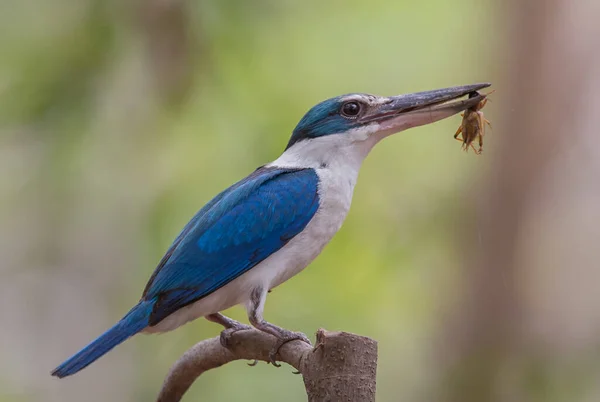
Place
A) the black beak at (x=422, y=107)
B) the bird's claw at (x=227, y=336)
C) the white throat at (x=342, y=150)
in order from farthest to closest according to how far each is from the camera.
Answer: the white throat at (x=342, y=150), the black beak at (x=422, y=107), the bird's claw at (x=227, y=336)

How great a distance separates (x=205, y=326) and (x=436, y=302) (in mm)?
1784

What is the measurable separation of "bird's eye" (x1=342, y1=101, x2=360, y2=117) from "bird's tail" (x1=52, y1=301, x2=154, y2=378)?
1.22 metres

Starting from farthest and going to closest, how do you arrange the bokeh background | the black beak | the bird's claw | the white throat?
the bokeh background, the white throat, the black beak, the bird's claw

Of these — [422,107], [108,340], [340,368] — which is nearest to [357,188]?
[422,107]

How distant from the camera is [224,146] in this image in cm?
632

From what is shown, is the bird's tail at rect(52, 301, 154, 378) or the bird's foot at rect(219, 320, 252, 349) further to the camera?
the bird's foot at rect(219, 320, 252, 349)

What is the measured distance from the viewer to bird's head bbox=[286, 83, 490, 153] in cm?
370

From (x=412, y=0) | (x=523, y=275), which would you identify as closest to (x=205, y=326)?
(x=523, y=275)

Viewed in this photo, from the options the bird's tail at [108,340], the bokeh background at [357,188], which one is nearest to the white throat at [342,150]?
the bird's tail at [108,340]

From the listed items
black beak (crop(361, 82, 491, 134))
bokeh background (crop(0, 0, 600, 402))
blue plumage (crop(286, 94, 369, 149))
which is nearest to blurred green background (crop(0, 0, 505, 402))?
bokeh background (crop(0, 0, 600, 402))

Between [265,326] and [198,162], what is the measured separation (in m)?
2.92

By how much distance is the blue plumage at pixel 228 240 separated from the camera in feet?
11.3

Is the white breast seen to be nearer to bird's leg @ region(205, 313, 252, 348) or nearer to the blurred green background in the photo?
bird's leg @ region(205, 313, 252, 348)

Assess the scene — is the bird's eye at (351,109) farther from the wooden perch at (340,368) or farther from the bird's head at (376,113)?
the wooden perch at (340,368)
